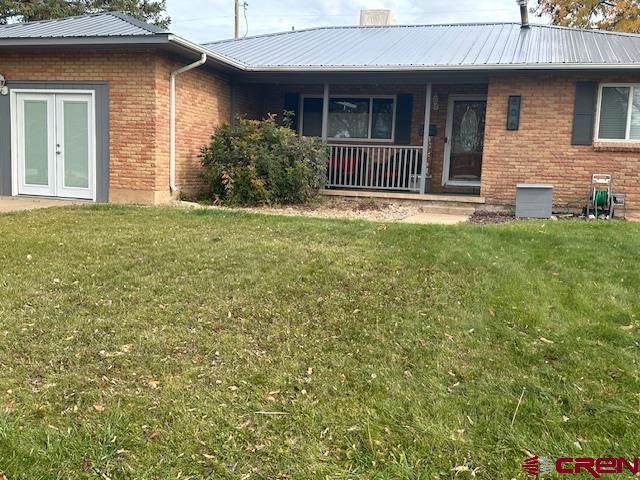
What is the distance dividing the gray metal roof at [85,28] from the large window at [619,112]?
7868 mm

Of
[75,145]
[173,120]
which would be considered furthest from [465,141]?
[75,145]

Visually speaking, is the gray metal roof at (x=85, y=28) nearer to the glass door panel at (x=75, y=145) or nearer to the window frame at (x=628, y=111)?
the glass door panel at (x=75, y=145)

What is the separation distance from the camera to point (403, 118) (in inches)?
525

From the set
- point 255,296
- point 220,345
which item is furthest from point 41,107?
point 220,345

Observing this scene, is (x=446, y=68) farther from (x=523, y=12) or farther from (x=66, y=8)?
(x=66, y=8)

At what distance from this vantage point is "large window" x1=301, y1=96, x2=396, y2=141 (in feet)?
44.7

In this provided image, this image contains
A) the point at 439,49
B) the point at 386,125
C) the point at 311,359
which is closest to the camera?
the point at 311,359

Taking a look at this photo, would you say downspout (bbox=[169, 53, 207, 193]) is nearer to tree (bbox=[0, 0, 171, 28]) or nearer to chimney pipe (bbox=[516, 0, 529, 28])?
chimney pipe (bbox=[516, 0, 529, 28])

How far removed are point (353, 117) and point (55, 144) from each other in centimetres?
658

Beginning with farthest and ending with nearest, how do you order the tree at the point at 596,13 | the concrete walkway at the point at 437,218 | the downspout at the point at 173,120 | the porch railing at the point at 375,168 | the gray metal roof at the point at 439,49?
1. the tree at the point at 596,13
2. the porch railing at the point at 375,168
3. the gray metal roof at the point at 439,49
4. the downspout at the point at 173,120
5. the concrete walkway at the point at 437,218

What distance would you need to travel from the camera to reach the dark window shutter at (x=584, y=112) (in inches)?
417

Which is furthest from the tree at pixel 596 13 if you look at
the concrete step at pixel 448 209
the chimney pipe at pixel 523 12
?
the concrete step at pixel 448 209

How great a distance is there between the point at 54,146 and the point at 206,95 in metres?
3.02

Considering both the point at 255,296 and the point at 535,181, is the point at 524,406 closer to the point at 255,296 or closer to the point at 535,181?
the point at 255,296
